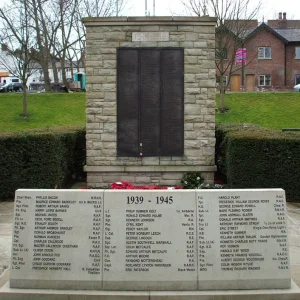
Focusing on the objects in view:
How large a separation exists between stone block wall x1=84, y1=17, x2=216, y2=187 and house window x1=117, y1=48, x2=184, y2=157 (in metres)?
0.13

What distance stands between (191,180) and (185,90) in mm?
2002

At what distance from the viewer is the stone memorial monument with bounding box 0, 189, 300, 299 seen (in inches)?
163

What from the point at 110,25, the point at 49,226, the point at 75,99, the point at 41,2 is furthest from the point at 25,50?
the point at 49,226

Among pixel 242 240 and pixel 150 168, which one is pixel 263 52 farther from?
pixel 242 240

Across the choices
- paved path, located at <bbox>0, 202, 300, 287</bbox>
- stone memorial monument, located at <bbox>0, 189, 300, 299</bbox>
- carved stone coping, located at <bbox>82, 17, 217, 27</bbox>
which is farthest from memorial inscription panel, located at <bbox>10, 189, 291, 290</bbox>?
carved stone coping, located at <bbox>82, 17, 217, 27</bbox>

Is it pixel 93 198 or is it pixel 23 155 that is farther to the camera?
pixel 23 155

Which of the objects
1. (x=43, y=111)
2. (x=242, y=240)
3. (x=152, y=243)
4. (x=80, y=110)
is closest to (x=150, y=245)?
(x=152, y=243)

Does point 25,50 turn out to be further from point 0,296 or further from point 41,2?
point 0,296

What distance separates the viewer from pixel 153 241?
13.7 feet

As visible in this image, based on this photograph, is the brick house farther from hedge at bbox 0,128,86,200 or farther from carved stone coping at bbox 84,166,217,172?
hedge at bbox 0,128,86,200

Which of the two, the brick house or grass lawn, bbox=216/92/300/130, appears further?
the brick house

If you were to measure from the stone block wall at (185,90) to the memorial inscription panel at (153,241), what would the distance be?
20.9 feet

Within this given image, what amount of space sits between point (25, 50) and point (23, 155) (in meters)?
20.3

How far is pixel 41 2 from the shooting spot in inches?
1419
